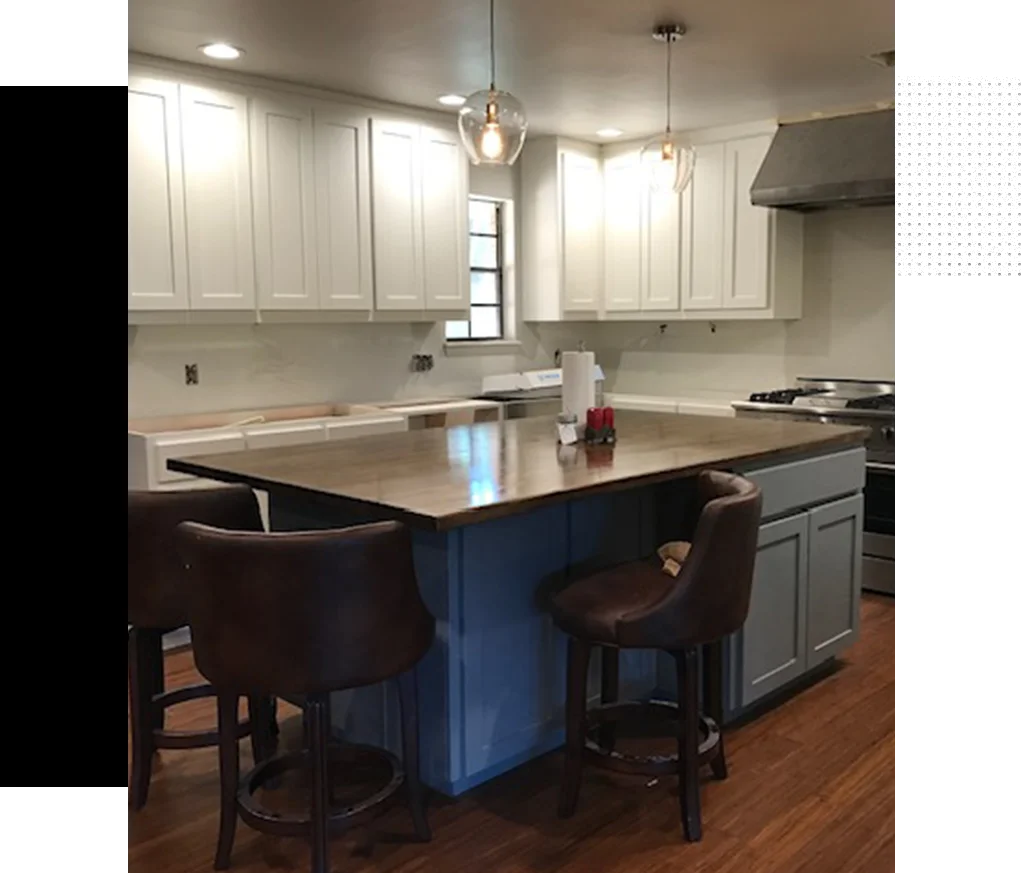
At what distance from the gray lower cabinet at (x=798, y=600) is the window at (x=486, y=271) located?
304cm

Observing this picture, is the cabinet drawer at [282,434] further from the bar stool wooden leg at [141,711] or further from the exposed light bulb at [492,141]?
the exposed light bulb at [492,141]

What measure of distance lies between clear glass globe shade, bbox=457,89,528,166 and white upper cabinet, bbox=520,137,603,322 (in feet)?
9.75

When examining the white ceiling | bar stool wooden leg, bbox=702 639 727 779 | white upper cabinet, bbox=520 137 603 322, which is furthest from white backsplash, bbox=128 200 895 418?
bar stool wooden leg, bbox=702 639 727 779

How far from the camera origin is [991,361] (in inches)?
20.7

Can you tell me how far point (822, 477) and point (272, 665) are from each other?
1.95 metres

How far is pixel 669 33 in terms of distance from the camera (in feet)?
12.0

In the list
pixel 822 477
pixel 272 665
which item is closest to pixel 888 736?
pixel 822 477

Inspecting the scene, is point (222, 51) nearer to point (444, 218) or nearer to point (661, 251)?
point (444, 218)

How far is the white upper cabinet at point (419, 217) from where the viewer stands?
485cm

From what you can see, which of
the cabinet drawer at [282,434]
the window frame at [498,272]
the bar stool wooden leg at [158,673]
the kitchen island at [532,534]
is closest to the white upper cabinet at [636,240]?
the window frame at [498,272]

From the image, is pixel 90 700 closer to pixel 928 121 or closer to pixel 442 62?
pixel 928 121

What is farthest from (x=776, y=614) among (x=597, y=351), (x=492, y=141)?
(x=597, y=351)

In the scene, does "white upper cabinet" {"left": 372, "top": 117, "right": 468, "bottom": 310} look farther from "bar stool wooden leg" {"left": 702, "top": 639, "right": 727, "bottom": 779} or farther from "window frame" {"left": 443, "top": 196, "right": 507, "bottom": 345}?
"bar stool wooden leg" {"left": 702, "top": 639, "right": 727, "bottom": 779}

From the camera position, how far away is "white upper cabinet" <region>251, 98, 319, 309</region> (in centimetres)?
437
